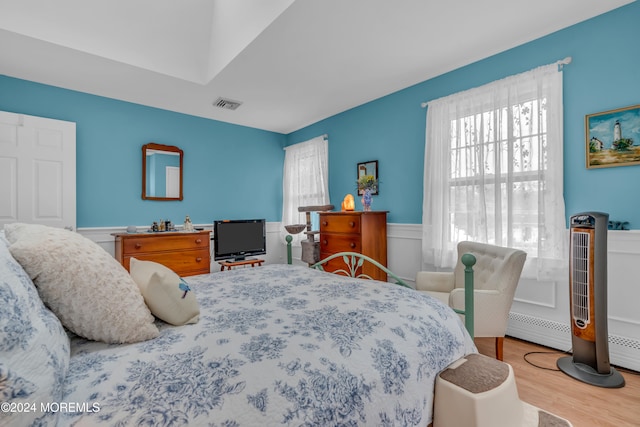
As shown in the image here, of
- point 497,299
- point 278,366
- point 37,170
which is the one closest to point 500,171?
point 497,299

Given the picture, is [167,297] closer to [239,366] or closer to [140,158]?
[239,366]

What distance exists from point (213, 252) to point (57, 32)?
10.5 ft

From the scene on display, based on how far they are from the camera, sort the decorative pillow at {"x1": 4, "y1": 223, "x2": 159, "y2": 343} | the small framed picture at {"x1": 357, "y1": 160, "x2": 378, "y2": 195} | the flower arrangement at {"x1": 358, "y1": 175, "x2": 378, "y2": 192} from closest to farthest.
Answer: the decorative pillow at {"x1": 4, "y1": 223, "x2": 159, "y2": 343}, the flower arrangement at {"x1": 358, "y1": 175, "x2": 378, "y2": 192}, the small framed picture at {"x1": 357, "y1": 160, "x2": 378, "y2": 195}

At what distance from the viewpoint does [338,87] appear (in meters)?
3.87

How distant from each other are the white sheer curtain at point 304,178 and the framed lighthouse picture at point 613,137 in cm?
329

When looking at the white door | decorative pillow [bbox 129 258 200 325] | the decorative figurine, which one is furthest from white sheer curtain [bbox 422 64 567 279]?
the white door

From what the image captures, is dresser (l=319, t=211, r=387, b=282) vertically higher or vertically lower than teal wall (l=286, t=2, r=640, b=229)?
lower

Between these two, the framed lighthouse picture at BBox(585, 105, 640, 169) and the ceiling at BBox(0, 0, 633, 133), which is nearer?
the framed lighthouse picture at BBox(585, 105, 640, 169)

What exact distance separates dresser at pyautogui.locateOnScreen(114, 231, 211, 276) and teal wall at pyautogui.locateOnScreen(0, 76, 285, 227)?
64 centimetres

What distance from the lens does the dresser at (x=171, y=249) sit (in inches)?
147

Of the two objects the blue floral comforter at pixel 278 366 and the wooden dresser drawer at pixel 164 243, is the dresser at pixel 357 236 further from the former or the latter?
the blue floral comforter at pixel 278 366

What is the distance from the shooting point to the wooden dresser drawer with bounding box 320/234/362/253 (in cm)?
371

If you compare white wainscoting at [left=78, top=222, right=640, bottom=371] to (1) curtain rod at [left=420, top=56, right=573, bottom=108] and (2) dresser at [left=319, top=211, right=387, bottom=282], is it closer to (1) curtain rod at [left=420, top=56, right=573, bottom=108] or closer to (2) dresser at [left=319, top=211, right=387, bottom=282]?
(2) dresser at [left=319, top=211, right=387, bottom=282]

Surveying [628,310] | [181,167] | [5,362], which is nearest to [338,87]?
[181,167]
